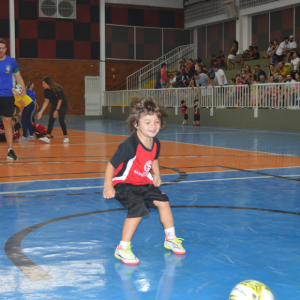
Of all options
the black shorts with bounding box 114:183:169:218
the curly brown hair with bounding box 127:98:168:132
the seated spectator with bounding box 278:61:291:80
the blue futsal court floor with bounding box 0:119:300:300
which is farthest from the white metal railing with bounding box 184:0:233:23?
the black shorts with bounding box 114:183:169:218

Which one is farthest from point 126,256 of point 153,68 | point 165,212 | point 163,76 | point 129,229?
point 153,68

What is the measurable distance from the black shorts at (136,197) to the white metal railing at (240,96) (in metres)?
10.3

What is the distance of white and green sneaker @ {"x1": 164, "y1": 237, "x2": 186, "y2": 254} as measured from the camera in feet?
9.77

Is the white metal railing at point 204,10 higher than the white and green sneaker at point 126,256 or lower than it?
higher

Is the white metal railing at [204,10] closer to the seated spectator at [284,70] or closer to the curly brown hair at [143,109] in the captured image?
the seated spectator at [284,70]

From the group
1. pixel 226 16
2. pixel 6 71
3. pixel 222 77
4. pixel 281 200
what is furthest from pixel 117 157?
pixel 226 16

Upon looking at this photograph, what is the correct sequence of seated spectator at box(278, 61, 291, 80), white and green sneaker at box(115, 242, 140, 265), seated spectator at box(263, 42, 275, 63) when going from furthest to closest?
seated spectator at box(263, 42, 275, 63) < seated spectator at box(278, 61, 291, 80) < white and green sneaker at box(115, 242, 140, 265)

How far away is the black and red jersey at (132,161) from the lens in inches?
121

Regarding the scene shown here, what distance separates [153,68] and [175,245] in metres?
27.3

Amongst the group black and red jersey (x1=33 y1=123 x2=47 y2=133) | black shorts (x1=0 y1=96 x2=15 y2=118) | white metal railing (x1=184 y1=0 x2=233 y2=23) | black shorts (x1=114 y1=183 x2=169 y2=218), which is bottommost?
black shorts (x1=114 y1=183 x2=169 y2=218)

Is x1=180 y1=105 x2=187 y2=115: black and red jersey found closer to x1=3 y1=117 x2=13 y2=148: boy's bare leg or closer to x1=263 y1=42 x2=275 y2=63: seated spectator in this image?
x1=263 y1=42 x2=275 y2=63: seated spectator

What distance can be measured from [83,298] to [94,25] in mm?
28672

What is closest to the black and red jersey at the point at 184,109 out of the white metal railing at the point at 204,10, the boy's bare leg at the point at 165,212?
the white metal railing at the point at 204,10

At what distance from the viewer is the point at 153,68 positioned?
29703 millimetres
